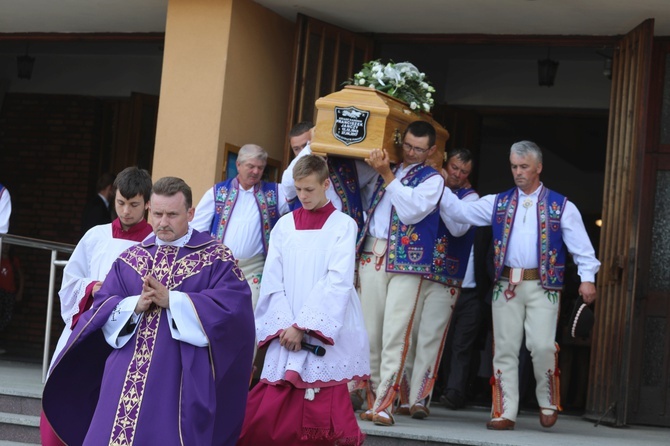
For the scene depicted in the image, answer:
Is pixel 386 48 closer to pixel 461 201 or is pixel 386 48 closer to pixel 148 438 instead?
pixel 461 201

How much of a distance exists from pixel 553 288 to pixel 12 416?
3.68m

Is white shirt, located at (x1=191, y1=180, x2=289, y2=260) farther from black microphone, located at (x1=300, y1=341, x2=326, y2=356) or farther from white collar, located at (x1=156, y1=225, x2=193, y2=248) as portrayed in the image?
white collar, located at (x1=156, y1=225, x2=193, y2=248)

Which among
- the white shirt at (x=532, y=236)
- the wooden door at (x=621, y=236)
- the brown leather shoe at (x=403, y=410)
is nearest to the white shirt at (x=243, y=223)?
the white shirt at (x=532, y=236)

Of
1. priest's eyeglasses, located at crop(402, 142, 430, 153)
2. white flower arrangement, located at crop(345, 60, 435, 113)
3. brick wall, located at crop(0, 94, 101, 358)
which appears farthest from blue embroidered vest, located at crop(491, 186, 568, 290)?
brick wall, located at crop(0, 94, 101, 358)

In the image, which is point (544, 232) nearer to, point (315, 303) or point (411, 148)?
point (411, 148)

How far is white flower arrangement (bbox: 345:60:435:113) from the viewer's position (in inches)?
313

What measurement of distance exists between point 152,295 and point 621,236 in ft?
15.2

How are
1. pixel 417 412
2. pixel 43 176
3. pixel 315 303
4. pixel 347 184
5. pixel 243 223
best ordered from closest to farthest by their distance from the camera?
pixel 315 303 < pixel 347 184 < pixel 417 412 < pixel 243 223 < pixel 43 176

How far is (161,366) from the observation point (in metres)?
5.54

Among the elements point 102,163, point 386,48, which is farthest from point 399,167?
point 102,163

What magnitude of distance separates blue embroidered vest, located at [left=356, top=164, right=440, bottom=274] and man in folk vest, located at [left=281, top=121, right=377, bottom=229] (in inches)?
10.4

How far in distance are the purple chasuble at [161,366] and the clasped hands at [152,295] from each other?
11 cm

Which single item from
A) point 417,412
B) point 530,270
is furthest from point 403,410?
point 530,270

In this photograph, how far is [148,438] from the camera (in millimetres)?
5438
